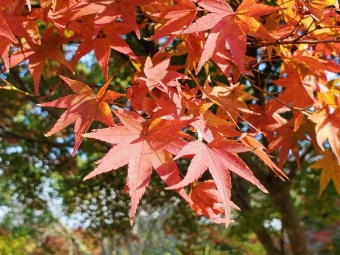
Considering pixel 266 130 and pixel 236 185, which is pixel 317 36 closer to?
pixel 266 130

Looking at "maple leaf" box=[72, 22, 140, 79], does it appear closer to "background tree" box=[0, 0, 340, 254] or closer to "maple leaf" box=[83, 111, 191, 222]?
"background tree" box=[0, 0, 340, 254]

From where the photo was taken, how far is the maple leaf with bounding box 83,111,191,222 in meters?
0.75

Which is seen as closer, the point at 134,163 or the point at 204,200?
the point at 134,163

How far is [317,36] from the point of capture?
113 centimetres

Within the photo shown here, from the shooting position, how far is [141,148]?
0.78 metres

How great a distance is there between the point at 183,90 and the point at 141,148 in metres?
0.26

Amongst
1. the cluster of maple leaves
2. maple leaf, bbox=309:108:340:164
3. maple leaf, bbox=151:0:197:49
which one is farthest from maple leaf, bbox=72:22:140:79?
maple leaf, bbox=309:108:340:164

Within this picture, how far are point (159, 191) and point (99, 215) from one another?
516mm

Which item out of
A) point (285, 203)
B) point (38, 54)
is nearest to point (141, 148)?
point (38, 54)

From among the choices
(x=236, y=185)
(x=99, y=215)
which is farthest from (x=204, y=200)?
(x=99, y=215)

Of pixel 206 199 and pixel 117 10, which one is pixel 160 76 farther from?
pixel 206 199

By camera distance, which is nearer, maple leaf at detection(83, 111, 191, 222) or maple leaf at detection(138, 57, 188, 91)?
maple leaf at detection(83, 111, 191, 222)

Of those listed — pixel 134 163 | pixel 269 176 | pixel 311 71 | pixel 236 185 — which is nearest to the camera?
pixel 134 163

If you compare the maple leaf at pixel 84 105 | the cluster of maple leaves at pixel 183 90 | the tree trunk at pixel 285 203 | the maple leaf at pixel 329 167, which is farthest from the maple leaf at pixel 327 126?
the tree trunk at pixel 285 203
